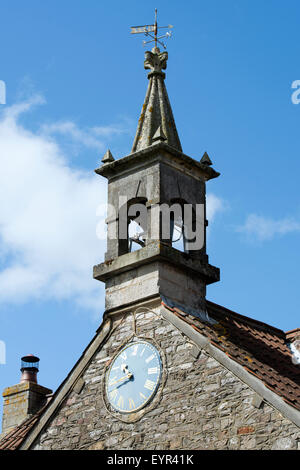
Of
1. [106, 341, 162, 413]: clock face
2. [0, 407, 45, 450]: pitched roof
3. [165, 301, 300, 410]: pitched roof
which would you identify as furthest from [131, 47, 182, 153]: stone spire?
[0, 407, 45, 450]: pitched roof

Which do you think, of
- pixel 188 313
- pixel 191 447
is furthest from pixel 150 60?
pixel 191 447

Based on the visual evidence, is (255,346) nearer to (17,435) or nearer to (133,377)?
(133,377)

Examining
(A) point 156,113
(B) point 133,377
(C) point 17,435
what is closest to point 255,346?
(B) point 133,377

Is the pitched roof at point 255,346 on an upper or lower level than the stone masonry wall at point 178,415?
upper

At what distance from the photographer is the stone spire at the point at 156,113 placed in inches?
813

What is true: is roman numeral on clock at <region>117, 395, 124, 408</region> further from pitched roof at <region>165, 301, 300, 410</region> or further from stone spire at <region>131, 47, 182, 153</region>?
stone spire at <region>131, 47, 182, 153</region>

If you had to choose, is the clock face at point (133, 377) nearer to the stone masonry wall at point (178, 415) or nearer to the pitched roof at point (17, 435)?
the stone masonry wall at point (178, 415)

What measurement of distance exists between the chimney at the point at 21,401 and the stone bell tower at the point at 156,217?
12.0 feet

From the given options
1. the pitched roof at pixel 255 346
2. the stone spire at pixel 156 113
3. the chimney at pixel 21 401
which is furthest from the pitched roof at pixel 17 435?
the stone spire at pixel 156 113

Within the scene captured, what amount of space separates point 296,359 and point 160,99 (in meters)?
5.75

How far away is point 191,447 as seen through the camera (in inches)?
670

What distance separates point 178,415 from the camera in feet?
57.1

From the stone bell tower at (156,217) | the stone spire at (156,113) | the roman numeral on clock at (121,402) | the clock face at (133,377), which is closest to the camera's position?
the clock face at (133,377)
